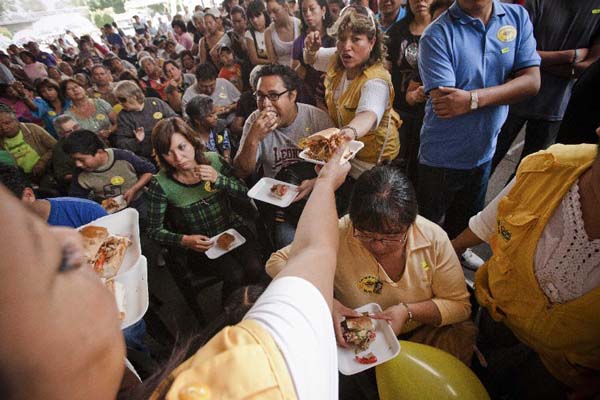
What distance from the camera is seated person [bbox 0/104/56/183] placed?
14.0 ft

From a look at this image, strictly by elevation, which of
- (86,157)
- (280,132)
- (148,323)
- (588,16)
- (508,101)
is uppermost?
(588,16)

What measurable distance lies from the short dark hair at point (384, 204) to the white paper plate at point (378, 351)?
48 cm

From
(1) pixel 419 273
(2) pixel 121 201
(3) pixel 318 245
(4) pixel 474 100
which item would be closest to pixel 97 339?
(3) pixel 318 245

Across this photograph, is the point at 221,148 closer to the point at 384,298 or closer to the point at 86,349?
the point at 384,298

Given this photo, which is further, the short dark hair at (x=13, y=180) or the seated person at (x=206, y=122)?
the seated person at (x=206, y=122)

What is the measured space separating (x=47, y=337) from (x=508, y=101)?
2.53 meters

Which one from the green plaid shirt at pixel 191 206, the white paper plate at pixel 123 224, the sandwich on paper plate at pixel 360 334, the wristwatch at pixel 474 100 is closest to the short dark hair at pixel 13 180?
the white paper plate at pixel 123 224

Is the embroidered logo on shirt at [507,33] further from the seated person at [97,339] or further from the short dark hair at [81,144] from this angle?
the short dark hair at [81,144]

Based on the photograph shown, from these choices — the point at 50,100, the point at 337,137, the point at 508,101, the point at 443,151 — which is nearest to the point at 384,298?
the point at 337,137

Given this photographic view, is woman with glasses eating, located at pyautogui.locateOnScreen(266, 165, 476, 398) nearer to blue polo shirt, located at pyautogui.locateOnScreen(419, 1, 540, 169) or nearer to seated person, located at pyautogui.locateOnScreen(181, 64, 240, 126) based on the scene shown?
blue polo shirt, located at pyautogui.locateOnScreen(419, 1, 540, 169)

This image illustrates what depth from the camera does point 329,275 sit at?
1.04m

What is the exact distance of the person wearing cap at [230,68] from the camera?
558 centimetres

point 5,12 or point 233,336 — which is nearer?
point 233,336

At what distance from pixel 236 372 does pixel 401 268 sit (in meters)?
1.32
